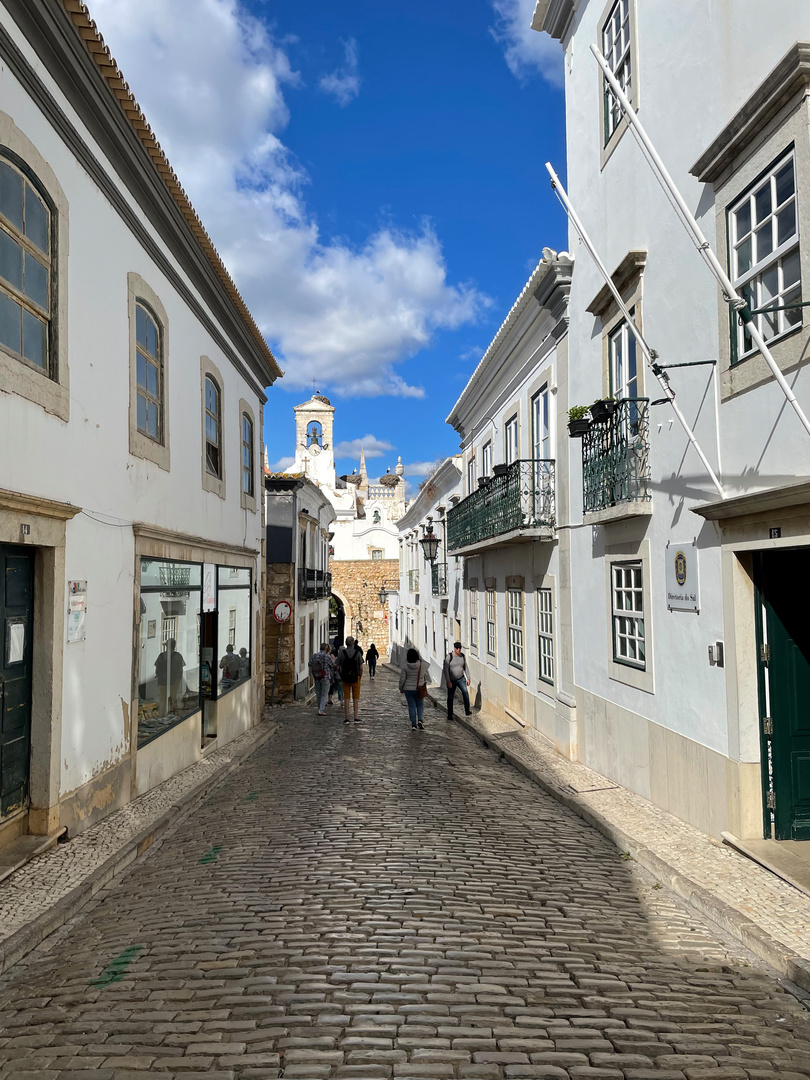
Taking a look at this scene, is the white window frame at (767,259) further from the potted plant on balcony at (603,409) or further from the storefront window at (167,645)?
the storefront window at (167,645)

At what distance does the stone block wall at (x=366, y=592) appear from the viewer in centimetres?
4384

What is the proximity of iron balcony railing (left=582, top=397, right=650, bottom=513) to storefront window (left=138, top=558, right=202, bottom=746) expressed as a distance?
529 cm

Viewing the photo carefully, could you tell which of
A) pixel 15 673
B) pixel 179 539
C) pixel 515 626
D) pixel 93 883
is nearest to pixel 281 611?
pixel 515 626

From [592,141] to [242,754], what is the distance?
955 centimetres

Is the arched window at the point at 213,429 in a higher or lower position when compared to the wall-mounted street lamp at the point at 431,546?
higher

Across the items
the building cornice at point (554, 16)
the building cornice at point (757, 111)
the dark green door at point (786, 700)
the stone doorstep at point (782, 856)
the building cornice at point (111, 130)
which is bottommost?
the stone doorstep at point (782, 856)

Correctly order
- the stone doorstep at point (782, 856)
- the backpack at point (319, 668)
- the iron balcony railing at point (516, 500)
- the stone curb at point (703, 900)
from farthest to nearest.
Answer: the backpack at point (319, 668), the iron balcony railing at point (516, 500), the stone doorstep at point (782, 856), the stone curb at point (703, 900)

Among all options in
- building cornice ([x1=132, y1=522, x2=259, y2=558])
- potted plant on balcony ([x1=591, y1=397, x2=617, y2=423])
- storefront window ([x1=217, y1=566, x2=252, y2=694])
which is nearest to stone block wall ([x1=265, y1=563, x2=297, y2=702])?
storefront window ([x1=217, y1=566, x2=252, y2=694])

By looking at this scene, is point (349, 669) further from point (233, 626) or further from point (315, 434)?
point (315, 434)

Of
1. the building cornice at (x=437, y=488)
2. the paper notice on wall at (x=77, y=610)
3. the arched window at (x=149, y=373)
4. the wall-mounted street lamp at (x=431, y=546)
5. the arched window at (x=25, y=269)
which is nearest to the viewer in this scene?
the arched window at (x=25, y=269)

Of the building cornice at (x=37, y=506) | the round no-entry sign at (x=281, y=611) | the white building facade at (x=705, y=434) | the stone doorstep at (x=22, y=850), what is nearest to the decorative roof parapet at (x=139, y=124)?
the building cornice at (x=37, y=506)

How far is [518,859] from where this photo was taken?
19.6 ft

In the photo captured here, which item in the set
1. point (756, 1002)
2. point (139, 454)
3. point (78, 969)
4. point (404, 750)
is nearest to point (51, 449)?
point (139, 454)

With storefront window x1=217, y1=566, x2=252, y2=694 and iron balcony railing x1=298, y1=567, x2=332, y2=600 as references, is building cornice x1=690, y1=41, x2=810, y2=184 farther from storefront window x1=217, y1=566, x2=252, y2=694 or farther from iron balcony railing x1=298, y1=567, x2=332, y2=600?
iron balcony railing x1=298, y1=567, x2=332, y2=600
